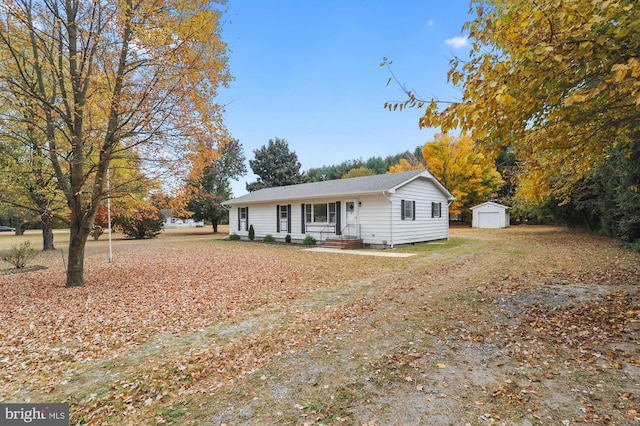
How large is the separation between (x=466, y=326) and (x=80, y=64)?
31.7ft

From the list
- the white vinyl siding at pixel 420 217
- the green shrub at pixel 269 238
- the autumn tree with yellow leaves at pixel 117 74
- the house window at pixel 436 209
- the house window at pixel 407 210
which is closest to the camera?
the autumn tree with yellow leaves at pixel 117 74

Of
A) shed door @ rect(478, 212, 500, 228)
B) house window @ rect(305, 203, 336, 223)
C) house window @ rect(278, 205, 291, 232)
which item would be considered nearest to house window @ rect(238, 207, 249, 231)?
house window @ rect(278, 205, 291, 232)

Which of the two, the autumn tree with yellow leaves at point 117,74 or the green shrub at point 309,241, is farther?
the green shrub at point 309,241

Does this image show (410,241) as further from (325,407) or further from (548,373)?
(325,407)

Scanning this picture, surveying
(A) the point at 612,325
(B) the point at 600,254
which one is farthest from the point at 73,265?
(B) the point at 600,254

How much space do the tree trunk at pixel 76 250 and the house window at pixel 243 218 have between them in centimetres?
1388

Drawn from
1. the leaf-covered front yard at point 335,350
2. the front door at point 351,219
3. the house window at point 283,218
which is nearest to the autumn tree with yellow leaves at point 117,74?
the leaf-covered front yard at point 335,350

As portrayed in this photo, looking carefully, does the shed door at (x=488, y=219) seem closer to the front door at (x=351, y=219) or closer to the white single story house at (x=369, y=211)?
the white single story house at (x=369, y=211)

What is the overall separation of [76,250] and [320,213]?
1130 cm

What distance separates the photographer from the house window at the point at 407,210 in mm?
15120

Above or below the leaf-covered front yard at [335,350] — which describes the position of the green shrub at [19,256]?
above

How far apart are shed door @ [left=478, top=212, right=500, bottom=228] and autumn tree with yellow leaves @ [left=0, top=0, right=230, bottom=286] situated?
28676 millimetres

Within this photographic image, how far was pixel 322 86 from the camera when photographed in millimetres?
16047

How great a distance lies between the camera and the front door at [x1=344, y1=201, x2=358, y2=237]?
1580 centimetres
